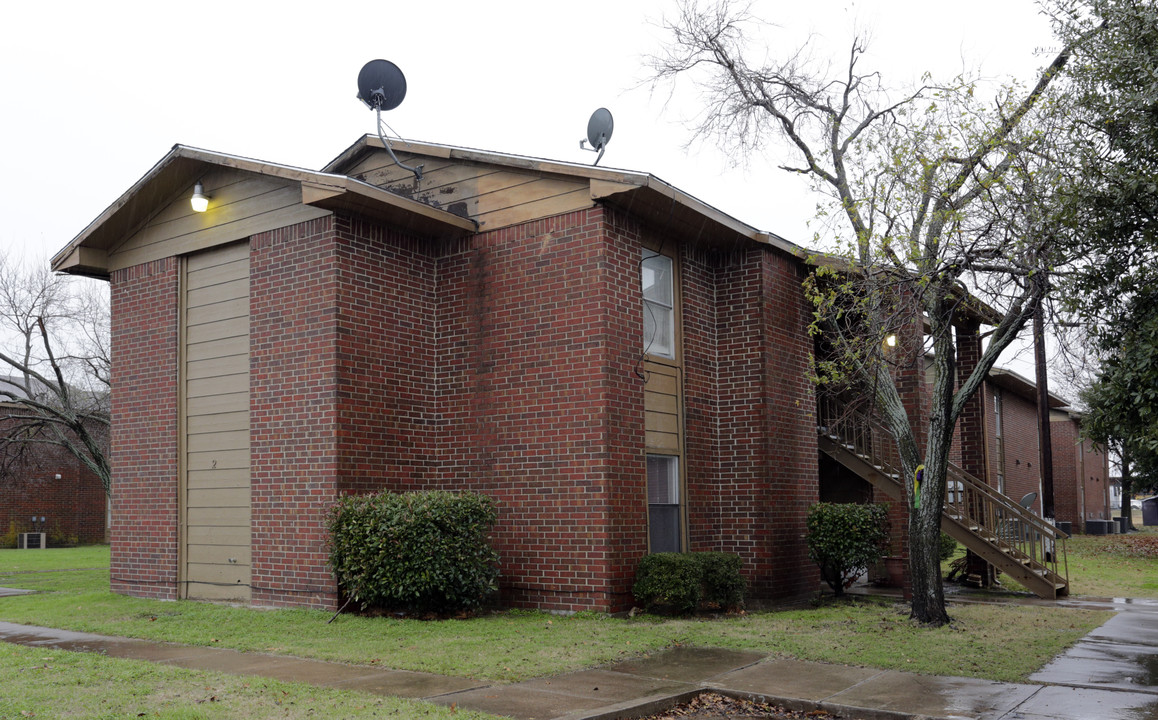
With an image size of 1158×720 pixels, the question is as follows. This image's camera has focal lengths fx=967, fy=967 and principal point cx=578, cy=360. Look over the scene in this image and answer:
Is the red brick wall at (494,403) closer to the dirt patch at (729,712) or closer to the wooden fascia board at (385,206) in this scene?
the wooden fascia board at (385,206)

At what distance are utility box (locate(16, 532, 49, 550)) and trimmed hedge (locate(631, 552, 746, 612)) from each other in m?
29.2

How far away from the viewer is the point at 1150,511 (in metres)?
45.2

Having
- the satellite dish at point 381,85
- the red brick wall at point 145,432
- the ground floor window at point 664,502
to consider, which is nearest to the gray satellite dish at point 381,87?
the satellite dish at point 381,85

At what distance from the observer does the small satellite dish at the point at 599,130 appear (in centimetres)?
1359

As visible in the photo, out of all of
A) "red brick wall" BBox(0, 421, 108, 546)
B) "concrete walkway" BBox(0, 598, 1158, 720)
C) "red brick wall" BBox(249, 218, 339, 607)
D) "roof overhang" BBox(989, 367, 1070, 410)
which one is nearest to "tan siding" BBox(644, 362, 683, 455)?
"concrete walkway" BBox(0, 598, 1158, 720)

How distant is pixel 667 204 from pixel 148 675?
25.0 ft

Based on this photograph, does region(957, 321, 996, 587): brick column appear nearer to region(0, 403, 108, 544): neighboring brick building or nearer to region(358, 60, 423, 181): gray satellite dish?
region(358, 60, 423, 181): gray satellite dish

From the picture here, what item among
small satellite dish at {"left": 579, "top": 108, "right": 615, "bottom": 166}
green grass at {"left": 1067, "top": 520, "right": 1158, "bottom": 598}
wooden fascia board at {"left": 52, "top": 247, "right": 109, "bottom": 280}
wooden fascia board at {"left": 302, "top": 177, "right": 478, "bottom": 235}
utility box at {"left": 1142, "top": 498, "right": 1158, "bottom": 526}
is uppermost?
small satellite dish at {"left": 579, "top": 108, "right": 615, "bottom": 166}

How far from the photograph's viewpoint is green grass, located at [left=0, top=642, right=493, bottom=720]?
6.23m

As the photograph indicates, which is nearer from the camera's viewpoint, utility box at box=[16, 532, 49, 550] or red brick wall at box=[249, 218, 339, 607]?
red brick wall at box=[249, 218, 339, 607]

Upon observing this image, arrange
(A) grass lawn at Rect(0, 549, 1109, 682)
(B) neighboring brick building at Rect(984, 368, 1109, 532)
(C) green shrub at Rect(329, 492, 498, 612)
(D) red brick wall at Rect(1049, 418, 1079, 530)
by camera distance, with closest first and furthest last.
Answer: (A) grass lawn at Rect(0, 549, 1109, 682) → (C) green shrub at Rect(329, 492, 498, 612) → (B) neighboring brick building at Rect(984, 368, 1109, 532) → (D) red brick wall at Rect(1049, 418, 1079, 530)

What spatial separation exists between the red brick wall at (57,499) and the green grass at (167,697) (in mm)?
29203

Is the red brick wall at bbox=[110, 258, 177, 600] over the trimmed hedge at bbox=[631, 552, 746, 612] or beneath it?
over

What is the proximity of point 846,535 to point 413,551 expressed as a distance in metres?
6.21
